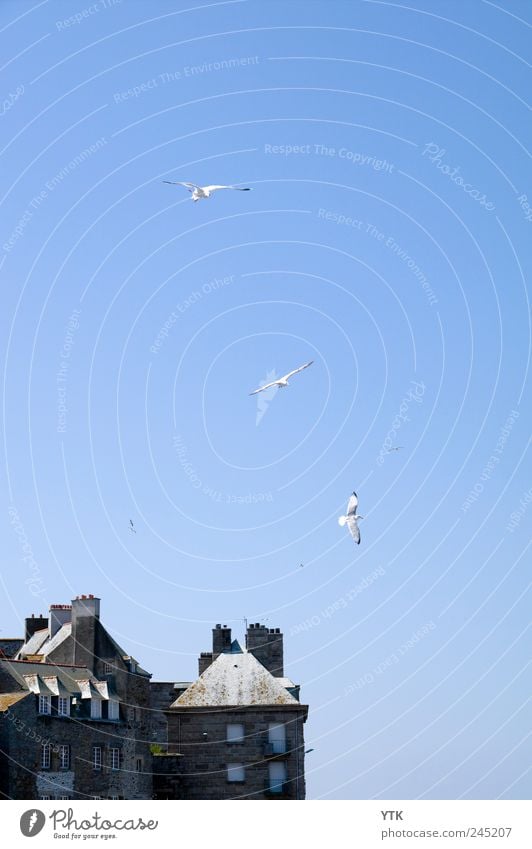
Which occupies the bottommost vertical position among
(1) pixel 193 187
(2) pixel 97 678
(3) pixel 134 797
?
(3) pixel 134 797

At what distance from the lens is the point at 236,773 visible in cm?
7350

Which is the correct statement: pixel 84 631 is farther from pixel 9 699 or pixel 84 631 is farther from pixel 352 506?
pixel 352 506

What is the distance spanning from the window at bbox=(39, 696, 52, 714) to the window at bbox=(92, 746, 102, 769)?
14.4ft

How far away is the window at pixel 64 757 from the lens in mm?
67000

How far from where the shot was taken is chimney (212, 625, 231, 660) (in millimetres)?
77625

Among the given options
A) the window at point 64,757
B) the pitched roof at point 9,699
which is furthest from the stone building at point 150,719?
the pitched roof at point 9,699

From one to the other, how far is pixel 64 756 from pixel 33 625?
46.7 ft

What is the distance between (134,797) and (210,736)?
5.25 meters
